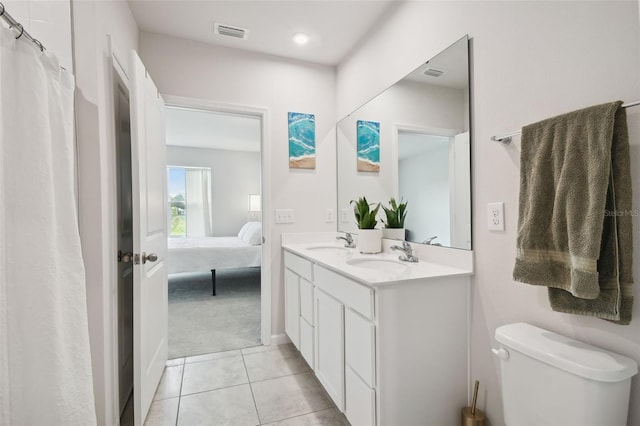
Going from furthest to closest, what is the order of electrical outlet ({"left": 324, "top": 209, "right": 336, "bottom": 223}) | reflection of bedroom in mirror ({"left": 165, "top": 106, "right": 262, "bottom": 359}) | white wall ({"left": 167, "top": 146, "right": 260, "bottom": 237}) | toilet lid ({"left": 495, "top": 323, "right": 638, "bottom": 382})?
1. white wall ({"left": 167, "top": 146, "right": 260, "bottom": 237})
2. reflection of bedroom in mirror ({"left": 165, "top": 106, "right": 262, "bottom": 359})
3. electrical outlet ({"left": 324, "top": 209, "right": 336, "bottom": 223})
4. toilet lid ({"left": 495, "top": 323, "right": 638, "bottom": 382})

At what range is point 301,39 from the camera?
2.41 meters

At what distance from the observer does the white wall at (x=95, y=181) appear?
1342 millimetres

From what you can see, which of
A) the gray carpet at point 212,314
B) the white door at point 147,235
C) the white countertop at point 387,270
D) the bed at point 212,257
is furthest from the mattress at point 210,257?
the white countertop at point 387,270

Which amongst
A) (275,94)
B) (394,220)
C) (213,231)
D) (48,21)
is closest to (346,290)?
(394,220)

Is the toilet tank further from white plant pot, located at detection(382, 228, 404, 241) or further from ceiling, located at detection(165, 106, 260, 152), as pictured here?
ceiling, located at detection(165, 106, 260, 152)

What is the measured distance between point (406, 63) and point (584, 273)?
1.54 m

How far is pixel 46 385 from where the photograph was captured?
792 mm

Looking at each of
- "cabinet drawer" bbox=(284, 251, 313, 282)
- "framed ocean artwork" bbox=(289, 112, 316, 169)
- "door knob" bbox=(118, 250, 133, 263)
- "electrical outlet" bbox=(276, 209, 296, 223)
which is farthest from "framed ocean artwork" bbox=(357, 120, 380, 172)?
"door knob" bbox=(118, 250, 133, 263)

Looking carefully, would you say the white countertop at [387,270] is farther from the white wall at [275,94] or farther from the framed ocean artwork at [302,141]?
the framed ocean artwork at [302,141]

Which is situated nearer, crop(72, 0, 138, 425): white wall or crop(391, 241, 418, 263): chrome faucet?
crop(72, 0, 138, 425): white wall

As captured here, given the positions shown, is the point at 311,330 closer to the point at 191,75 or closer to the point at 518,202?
the point at 518,202

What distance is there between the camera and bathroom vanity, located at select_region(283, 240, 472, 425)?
127 cm

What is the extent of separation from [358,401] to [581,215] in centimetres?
116

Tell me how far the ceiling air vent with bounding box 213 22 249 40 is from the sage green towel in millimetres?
2131
